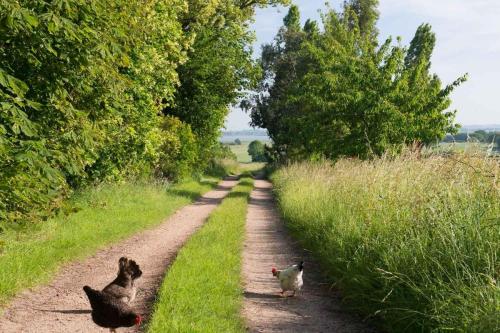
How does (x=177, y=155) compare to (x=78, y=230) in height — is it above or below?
above

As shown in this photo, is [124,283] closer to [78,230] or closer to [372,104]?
[78,230]

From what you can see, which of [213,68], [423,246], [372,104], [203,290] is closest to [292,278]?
[203,290]

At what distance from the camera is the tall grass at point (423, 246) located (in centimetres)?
504

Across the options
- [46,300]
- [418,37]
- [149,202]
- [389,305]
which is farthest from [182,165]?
[418,37]

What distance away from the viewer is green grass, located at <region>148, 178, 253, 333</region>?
19.4 ft

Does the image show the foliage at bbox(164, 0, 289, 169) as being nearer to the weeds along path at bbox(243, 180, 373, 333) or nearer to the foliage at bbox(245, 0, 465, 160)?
the foliage at bbox(245, 0, 465, 160)

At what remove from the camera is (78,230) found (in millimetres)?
11289

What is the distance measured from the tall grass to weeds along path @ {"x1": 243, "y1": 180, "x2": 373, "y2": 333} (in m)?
0.32

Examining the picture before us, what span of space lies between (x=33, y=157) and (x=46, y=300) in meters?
2.59

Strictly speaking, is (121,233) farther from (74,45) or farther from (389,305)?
(389,305)

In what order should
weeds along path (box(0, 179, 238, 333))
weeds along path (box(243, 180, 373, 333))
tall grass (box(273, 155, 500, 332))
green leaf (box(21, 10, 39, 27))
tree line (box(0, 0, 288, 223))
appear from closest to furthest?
tall grass (box(273, 155, 500, 332)) < green leaf (box(21, 10, 39, 27)) < tree line (box(0, 0, 288, 223)) < weeds along path (box(0, 179, 238, 333)) < weeds along path (box(243, 180, 373, 333))

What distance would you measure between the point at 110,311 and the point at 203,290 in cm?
Answer: 208

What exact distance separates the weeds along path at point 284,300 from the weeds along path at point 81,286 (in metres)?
1.55

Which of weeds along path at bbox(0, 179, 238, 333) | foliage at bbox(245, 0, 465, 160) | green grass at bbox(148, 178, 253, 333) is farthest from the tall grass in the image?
foliage at bbox(245, 0, 465, 160)
